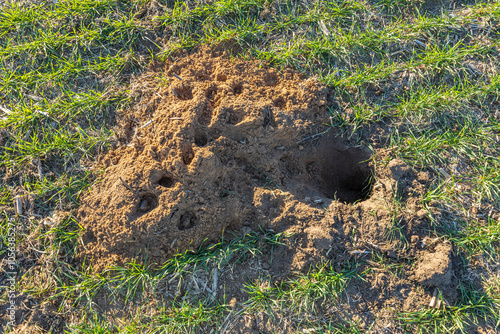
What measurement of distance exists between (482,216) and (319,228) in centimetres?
132

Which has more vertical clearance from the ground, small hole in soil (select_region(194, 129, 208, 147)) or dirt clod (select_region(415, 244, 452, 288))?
small hole in soil (select_region(194, 129, 208, 147))

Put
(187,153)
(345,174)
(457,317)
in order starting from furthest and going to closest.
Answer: (345,174)
(187,153)
(457,317)

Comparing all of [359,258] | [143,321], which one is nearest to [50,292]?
[143,321]

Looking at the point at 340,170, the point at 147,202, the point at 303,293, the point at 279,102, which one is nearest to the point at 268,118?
the point at 279,102

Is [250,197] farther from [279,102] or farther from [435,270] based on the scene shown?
[435,270]

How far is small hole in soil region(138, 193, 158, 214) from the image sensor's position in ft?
7.35

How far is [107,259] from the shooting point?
232 centimetres

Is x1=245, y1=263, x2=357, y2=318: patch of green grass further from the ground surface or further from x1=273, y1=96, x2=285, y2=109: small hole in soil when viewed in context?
x1=273, y1=96, x2=285, y2=109: small hole in soil

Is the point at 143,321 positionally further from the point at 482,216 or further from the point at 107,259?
the point at 482,216

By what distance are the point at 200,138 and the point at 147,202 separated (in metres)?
0.60

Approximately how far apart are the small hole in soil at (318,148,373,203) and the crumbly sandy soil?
0.04m

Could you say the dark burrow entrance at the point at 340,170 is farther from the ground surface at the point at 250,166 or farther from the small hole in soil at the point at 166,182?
the small hole in soil at the point at 166,182

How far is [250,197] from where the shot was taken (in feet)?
7.70

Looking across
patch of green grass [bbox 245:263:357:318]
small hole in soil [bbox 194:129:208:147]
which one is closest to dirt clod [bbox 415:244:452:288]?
patch of green grass [bbox 245:263:357:318]
